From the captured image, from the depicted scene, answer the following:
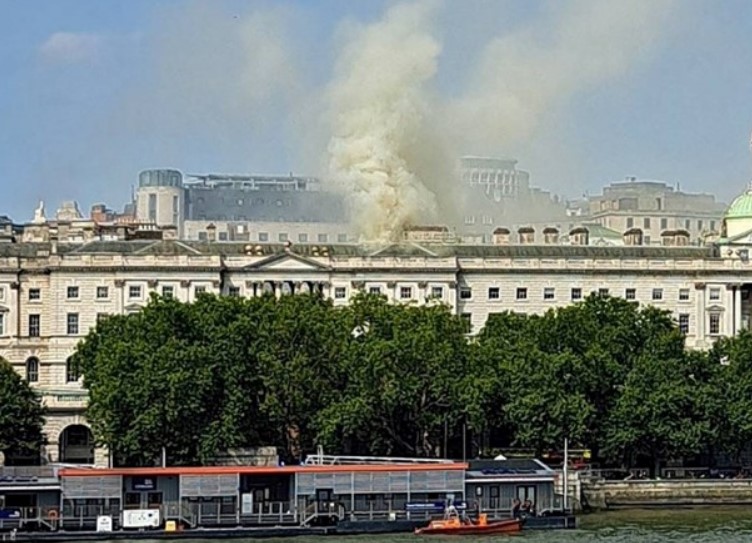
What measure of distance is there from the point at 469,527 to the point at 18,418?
104 ft

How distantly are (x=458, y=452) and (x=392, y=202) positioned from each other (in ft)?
124

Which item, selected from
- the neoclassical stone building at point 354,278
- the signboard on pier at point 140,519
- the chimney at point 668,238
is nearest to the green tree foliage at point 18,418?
the neoclassical stone building at point 354,278

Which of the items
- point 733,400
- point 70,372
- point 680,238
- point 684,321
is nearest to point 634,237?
point 680,238

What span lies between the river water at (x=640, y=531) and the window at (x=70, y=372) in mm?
35218

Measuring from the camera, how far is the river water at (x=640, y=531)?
84.2 meters

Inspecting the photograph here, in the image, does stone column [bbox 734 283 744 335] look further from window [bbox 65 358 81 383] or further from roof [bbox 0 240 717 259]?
window [bbox 65 358 81 383]

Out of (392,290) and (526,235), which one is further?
(526,235)

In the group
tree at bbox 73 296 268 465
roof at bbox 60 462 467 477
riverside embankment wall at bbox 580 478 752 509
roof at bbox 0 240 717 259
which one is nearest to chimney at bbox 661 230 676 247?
roof at bbox 0 240 717 259

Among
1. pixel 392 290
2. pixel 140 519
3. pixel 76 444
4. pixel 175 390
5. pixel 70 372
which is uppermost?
pixel 392 290

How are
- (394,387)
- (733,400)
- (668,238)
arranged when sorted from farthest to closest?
(668,238)
(733,400)
(394,387)

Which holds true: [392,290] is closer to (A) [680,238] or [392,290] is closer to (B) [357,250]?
(B) [357,250]

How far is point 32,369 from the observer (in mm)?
130250

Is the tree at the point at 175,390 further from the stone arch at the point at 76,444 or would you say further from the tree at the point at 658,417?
the tree at the point at 658,417

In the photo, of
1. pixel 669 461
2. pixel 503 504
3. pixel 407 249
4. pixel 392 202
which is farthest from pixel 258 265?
pixel 503 504
